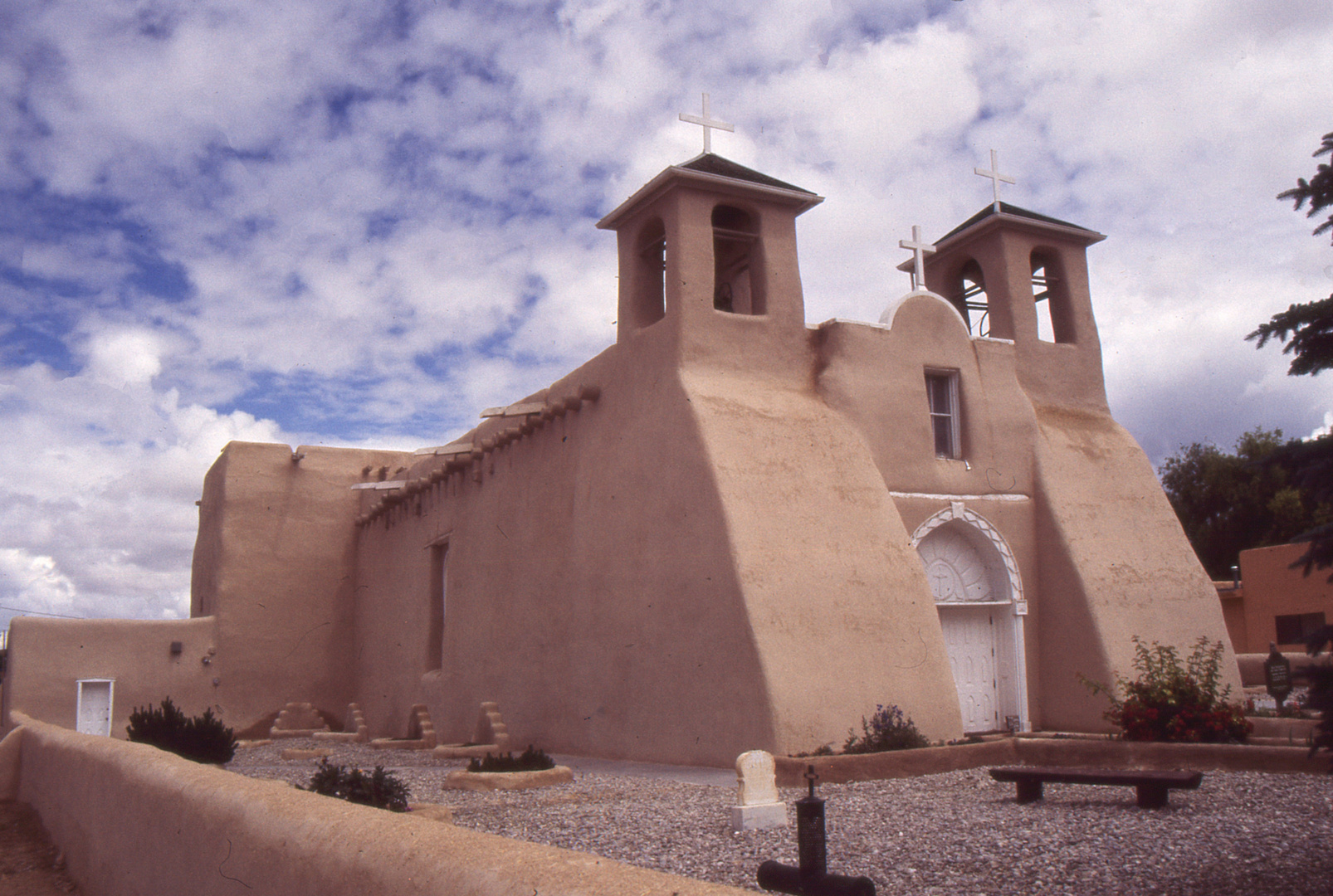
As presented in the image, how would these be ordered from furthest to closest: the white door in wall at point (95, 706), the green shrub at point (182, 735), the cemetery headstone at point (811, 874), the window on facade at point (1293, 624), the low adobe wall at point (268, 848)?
the window on facade at point (1293, 624)
the white door in wall at point (95, 706)
the green shrub at point (182, 735)
the cemetery headstone at point (811, 874)
the low adobe wall at point (268, 848)

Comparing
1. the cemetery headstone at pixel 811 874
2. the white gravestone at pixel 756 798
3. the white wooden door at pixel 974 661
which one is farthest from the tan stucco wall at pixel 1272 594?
the cemetery headstone at pixel 811 874

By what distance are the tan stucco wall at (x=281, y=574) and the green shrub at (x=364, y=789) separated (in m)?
15.4

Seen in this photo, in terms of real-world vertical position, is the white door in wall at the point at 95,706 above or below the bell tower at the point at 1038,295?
below

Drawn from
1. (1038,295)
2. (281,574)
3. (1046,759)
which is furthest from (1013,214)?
(281,574)

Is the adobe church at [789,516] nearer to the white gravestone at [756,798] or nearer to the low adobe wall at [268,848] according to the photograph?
the white gravestone at [756,798]

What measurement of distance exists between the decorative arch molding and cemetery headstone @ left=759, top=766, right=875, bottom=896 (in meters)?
8.13

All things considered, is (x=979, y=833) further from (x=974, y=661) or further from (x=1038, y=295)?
(x=1038, y=295)

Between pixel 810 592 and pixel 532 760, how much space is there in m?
3.34

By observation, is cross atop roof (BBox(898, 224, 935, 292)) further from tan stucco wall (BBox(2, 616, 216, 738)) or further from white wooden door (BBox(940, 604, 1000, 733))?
tan stucco wall (BBox(2, 616, 216, 738))

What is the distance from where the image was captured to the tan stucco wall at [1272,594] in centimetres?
2059

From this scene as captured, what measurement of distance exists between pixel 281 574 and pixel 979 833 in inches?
749

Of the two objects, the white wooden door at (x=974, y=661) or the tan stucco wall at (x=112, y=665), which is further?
the tan stucco wall at (x=112, y=665)

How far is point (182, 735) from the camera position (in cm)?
1131

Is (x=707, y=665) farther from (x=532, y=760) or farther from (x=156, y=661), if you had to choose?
(x=156, y=661)
